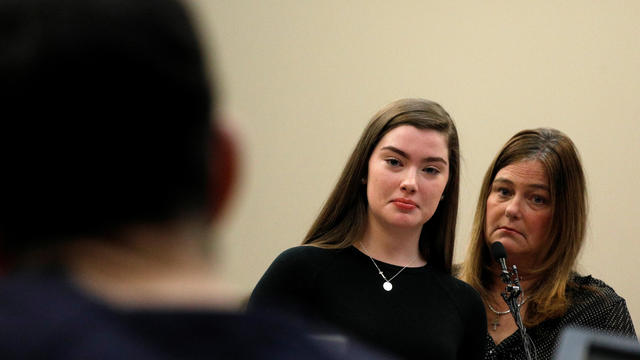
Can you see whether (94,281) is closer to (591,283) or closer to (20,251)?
(20,251)

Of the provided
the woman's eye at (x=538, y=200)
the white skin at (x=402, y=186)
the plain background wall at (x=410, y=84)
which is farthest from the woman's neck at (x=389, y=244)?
the plain background wall at (x=410, y=84)

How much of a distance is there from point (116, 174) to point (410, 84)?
4.02 meters

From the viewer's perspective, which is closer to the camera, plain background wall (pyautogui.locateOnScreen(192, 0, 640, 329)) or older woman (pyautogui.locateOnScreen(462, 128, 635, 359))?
older woman (pyautogui.locateOnScreen(462, 128, 635, 359))

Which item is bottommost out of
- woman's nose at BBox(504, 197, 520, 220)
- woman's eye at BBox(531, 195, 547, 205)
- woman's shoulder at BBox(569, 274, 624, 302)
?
woman's shoulder at BBox(569, 274, 624, 302)

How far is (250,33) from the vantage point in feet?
15.3

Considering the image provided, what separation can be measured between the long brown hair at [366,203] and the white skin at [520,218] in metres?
0.46

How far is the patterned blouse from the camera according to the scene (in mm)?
2773

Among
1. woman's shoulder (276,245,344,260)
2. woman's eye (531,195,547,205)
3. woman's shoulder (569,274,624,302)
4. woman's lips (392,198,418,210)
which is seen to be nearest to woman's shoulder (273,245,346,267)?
woman's shoulder (276,245,344,260)

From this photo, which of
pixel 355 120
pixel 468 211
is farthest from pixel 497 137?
pixel 355 120

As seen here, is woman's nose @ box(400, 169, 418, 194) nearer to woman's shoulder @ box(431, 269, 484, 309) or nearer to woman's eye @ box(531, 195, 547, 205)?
woman's shoulder @ box(431, 269, 484, 309)

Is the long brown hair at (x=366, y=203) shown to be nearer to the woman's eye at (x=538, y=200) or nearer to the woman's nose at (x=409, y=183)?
the woman's nose at (x=409, y=183)

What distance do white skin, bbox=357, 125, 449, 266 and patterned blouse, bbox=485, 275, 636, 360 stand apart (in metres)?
0.58

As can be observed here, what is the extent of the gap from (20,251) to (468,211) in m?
3.86

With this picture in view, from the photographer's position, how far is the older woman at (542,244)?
2.85 m
